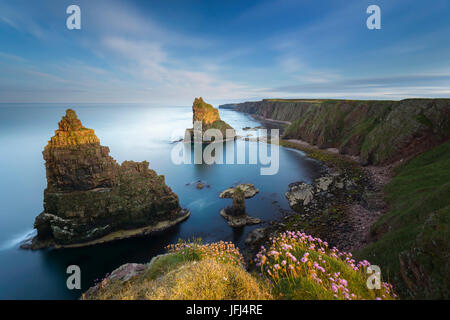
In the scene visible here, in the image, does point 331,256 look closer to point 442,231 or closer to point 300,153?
point 442,231

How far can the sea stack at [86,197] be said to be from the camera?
28766 millimetres

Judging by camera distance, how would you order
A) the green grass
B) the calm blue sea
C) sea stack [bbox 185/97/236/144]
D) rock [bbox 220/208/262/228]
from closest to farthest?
the green grass
the calm blue sea
rock [bbox 220/208/262/228]
sea stack [bbox 185/97/236/144]

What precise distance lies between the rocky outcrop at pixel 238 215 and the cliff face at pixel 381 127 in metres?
41.8

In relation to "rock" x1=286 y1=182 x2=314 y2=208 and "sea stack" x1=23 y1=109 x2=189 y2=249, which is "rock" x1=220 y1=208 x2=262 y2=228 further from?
"sea stack" x1=23 y1=109 x2=189 y2=249

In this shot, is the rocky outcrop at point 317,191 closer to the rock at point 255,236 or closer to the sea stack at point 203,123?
the rock at point 255,236

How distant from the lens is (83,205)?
29219mm

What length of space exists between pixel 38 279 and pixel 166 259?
27.7 meters

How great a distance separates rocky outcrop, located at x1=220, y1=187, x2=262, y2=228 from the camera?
33.1 m

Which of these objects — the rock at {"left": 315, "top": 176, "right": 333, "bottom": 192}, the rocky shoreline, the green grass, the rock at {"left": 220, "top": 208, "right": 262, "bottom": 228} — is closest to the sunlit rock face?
the rock at {"left": 220, "top": 208, "right": 262, "bottom": 228}

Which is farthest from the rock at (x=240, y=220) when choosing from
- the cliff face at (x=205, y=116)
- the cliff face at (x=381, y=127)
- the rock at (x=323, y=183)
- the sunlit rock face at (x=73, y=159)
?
the cliff face at (x=205, y=116)

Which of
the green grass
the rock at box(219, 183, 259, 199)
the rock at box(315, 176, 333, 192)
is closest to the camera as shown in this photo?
the green grass

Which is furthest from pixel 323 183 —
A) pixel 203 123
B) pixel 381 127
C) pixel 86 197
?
pixel 203 123

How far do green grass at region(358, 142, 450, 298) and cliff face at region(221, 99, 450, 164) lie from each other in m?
12.6
